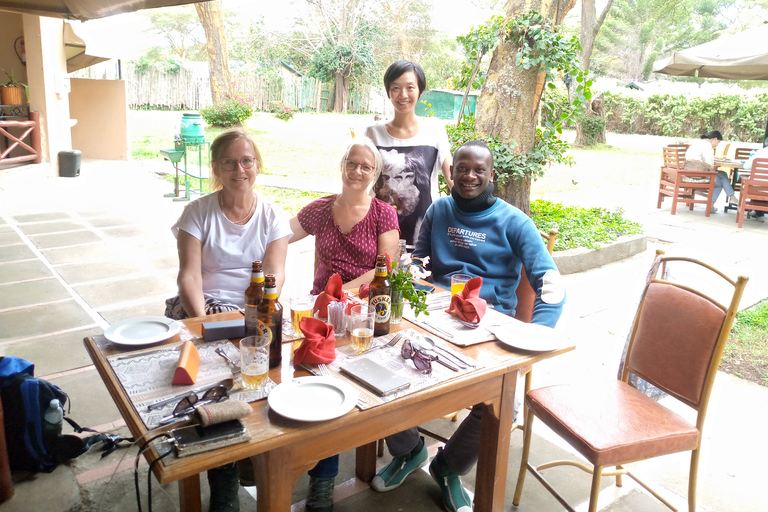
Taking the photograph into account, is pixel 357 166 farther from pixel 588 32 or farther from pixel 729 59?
pixel 588 32

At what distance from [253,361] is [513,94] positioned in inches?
163

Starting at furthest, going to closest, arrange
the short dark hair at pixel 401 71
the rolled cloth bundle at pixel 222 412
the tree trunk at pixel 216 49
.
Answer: the tree trunk at pixel 216 49 < the short dark hair at pixel 401 71 < the rolled cloth bundle at pixel 222 412

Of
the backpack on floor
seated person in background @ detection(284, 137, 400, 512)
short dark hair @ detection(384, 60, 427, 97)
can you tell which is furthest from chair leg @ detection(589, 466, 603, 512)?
short dark hair @ detection(384, 60, 427, 97)

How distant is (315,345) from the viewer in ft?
5.47

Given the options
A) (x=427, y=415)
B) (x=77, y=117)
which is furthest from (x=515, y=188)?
(x=77, y=117)

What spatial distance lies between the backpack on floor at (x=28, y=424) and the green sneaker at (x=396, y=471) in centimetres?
125

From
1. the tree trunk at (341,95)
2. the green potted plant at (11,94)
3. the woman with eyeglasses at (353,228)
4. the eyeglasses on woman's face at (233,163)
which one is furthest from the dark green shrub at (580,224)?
the tree trunk at (341,95)

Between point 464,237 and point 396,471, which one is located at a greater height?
point 464,237

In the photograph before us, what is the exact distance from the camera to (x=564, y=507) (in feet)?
7.09

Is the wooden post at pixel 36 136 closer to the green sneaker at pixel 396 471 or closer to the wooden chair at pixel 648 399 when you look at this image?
the green sneaker at pixel 396 471

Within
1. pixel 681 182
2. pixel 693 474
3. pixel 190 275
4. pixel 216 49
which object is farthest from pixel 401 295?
pixel 216 49

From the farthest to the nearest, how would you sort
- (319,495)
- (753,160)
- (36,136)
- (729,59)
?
(36,136)
(729,59)
(753,160)
(319,495)

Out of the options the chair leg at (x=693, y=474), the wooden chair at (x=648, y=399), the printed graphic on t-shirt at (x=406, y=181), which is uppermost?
the printed graphic on t-shirt at (x=406, y=181)

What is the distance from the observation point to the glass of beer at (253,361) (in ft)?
4.95
